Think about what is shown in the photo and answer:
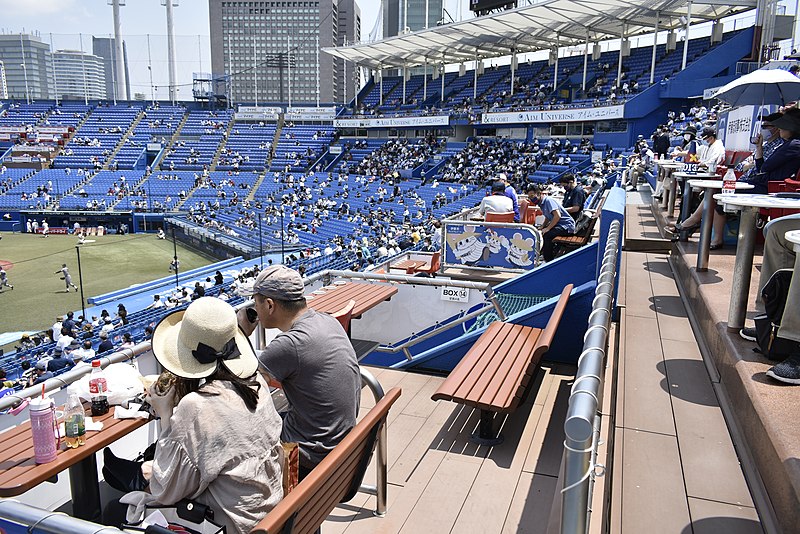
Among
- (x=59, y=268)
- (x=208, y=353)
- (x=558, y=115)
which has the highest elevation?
(x=558, y=115)

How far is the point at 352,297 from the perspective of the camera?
18.3ft

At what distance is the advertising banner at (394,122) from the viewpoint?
42.2m

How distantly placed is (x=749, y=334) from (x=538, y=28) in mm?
37229

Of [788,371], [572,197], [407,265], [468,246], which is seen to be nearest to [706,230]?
[788,371]

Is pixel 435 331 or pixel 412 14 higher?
pixel 412 14

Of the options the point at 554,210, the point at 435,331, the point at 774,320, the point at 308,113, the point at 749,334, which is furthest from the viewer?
the point at 308,113

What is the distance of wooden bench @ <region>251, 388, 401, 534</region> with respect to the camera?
1.93m

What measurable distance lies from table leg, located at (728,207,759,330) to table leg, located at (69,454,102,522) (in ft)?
10.8

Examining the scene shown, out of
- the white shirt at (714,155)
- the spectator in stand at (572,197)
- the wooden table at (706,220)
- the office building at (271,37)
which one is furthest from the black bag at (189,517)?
the office building at (271,37)

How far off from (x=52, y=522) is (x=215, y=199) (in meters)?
39.5

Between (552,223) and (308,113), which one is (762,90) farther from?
(308,113)

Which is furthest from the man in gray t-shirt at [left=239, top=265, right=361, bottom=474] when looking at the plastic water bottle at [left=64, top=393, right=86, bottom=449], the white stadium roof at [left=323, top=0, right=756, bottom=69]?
the white stadium roof at [left=323, top=0, right=756, bottom=69]

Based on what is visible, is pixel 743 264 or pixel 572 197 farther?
pixel 572 197

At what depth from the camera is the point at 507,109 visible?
37812mm
